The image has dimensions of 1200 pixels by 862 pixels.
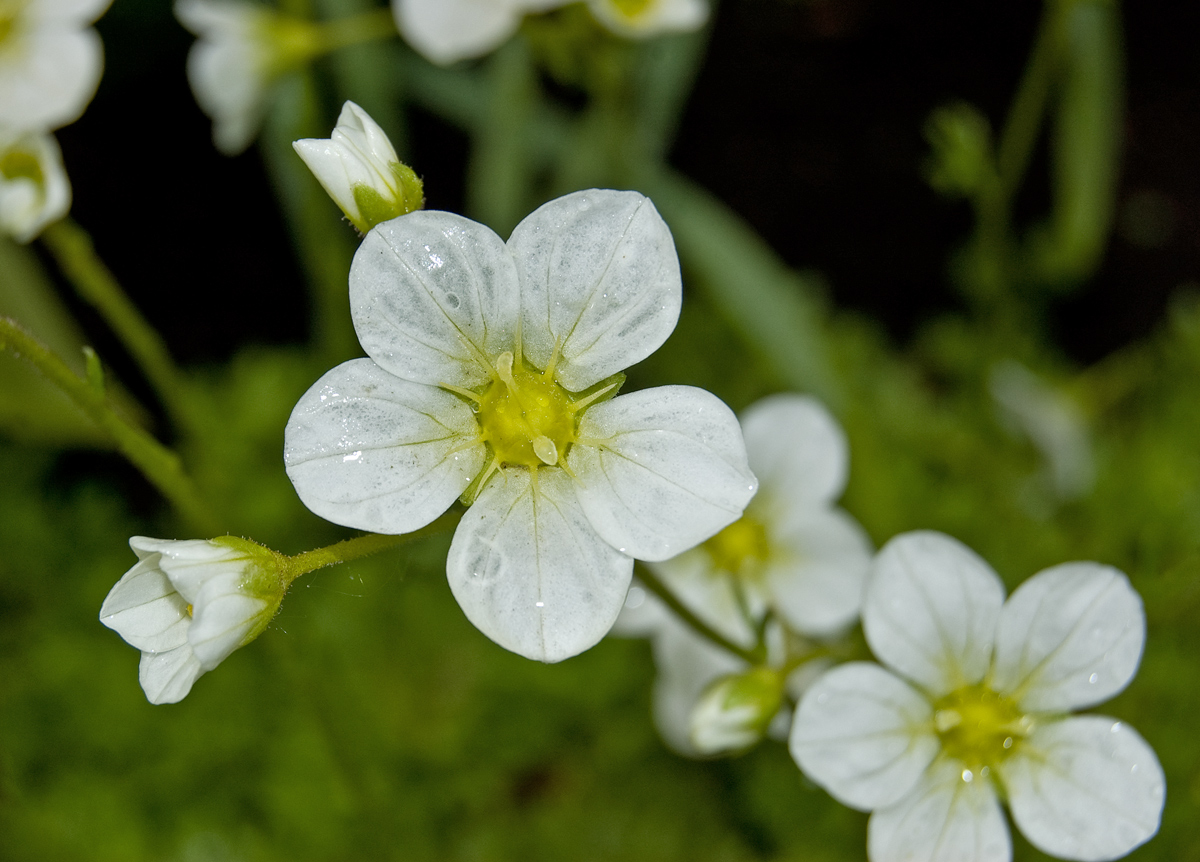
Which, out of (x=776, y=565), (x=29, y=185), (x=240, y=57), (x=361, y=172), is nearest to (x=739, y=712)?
(x=776, y=565)

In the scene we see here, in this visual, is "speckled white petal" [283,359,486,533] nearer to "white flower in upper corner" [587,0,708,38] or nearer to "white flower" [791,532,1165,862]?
"white flower" [791,532,1165,862]

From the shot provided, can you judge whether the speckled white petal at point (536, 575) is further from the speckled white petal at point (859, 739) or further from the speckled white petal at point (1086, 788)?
the speckled white petal at point (1086, 788)

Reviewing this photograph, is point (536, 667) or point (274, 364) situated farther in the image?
point (274, 364)

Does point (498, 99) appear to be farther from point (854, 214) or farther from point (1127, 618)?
point (1127, 618)

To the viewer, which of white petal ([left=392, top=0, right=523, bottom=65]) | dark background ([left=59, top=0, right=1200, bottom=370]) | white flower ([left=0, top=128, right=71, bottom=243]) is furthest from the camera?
dark background ([left=59, top=0, right=1200, bottom=370])

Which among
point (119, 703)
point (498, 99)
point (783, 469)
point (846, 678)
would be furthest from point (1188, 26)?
point (119, 703)

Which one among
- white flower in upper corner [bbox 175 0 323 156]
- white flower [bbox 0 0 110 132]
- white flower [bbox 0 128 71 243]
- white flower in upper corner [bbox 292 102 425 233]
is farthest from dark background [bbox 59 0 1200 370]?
white flower in upper corner [bbox 292 102 425 233]
